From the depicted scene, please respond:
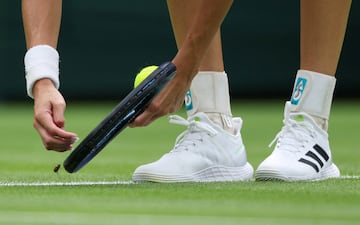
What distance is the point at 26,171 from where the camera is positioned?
3.22m

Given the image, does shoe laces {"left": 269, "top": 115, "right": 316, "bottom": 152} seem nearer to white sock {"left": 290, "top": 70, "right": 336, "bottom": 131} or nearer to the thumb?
white sock {"left": 290, "top": 70, "right": 336, "bottom": 131}

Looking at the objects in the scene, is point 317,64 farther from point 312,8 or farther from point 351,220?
point 351,220

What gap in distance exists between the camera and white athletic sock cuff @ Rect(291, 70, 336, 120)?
2.98 metres

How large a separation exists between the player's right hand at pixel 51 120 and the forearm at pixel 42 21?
0.14m

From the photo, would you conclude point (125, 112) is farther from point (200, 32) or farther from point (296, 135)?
point (296, 135)

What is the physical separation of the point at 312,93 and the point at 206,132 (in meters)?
0.30

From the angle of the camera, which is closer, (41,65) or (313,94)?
(41,65)

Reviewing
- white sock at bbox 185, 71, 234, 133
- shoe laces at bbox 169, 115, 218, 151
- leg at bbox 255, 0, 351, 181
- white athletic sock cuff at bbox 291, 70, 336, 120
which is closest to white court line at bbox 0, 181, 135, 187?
shoe laces at bbox 169, 115, 218, 151

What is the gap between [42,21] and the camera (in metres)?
2.59

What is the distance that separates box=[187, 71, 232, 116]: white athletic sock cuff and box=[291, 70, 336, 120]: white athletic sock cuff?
0.19 metres

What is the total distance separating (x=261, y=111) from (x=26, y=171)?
4318mm

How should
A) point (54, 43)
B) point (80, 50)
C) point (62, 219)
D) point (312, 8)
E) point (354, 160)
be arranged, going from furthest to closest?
1. point (80, 50)
2. point (354, 160)
3. point (312, 8)
4. point (54, 43)
5. point (62, 219)

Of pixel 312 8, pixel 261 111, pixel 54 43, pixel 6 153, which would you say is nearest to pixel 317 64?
pixel 312 8

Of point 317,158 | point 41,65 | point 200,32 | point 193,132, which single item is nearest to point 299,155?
point 317,158
